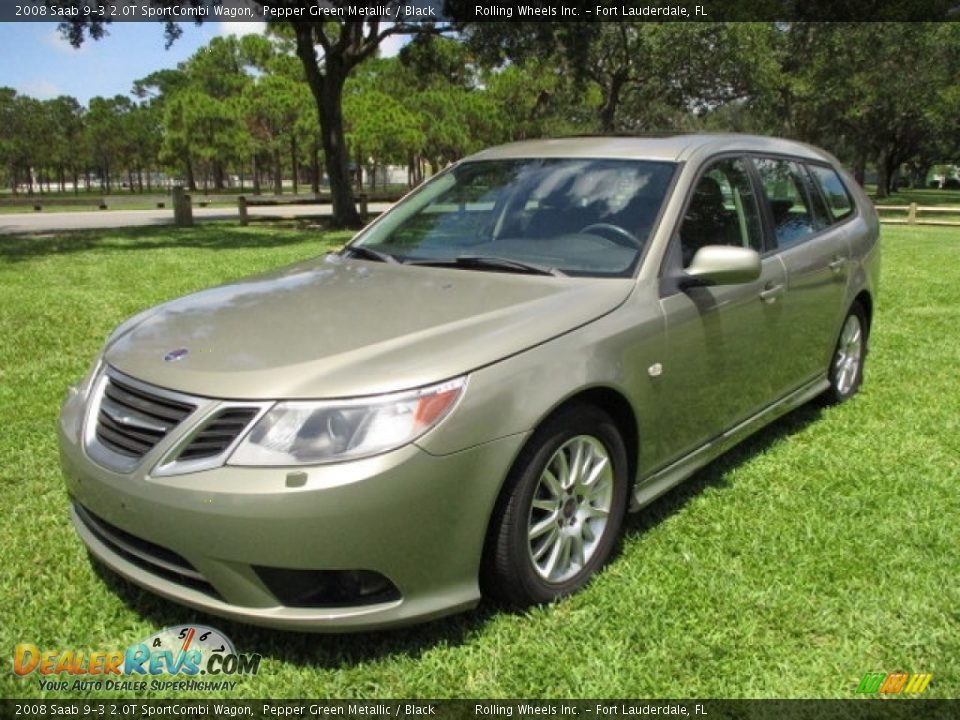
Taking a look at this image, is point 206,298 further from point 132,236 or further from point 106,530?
point 132,236

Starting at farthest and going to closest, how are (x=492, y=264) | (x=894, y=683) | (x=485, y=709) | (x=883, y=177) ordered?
(x=883, y=177) → (x=492, y=264) → (x=894, y=683) → (x=485, y=709)

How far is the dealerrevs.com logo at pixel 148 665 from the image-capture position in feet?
8.27

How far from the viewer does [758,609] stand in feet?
9.55

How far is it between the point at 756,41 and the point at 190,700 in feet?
105

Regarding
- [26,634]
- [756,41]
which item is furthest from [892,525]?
[756,41]

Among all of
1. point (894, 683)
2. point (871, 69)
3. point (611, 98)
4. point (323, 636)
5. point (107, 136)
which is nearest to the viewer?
point (894, 683)

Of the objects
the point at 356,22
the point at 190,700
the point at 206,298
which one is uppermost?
the point at 356,22

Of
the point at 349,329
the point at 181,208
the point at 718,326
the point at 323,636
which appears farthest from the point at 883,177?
the point at 323,636

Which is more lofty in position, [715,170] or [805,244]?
[715,170]

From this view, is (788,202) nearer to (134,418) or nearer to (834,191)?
(834,191)

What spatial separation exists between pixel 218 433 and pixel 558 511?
3.85 ft

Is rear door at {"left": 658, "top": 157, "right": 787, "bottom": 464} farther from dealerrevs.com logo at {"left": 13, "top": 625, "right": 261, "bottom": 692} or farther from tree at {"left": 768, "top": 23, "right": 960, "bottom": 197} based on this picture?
tree at {"left": 768, "top": 23, "right": 960, "bottom": 197}

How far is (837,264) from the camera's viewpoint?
4.66m

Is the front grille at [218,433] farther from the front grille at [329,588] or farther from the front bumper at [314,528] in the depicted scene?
the front grille at [329,588]
